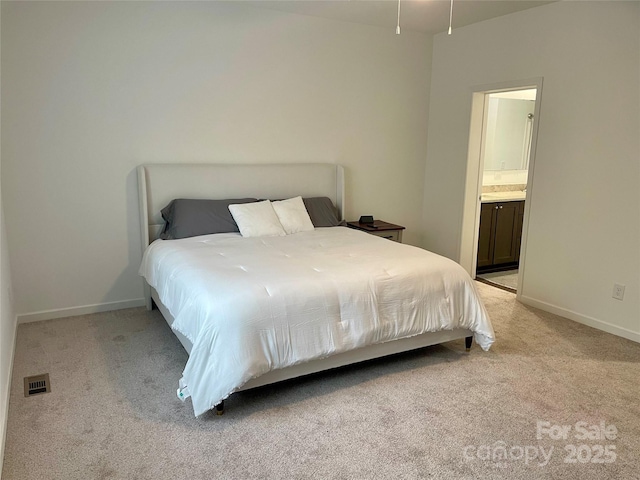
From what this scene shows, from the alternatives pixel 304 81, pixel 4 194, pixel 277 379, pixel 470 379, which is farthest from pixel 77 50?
pixel 470 379

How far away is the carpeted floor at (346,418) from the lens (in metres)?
2.17

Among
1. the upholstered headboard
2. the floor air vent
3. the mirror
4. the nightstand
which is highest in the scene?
the mirror

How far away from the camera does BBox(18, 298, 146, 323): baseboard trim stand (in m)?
3.76

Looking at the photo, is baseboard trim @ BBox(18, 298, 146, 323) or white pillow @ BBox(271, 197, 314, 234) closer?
baseboard trim @ BBox(18, 298, 146, 323)

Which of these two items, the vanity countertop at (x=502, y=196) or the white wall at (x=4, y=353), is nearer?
the white wall at (x=4, y=353)

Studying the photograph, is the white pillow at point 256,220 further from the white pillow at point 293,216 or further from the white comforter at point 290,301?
the white comforter at point 290,301

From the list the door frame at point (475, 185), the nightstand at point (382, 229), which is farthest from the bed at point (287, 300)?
the door frame at point (475, 185)

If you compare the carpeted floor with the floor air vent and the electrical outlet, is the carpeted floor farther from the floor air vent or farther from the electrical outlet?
the electrical outlet

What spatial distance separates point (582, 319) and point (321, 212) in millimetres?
2377

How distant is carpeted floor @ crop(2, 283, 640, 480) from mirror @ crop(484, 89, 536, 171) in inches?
113

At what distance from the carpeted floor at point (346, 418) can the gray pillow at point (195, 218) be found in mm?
872

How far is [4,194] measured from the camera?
354 centimetres

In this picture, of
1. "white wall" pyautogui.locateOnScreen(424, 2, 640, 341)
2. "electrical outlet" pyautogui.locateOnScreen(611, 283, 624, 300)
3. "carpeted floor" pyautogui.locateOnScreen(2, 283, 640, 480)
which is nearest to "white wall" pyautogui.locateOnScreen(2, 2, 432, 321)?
"carpeted floor" pyautogui.locateOnScreen(2, 283, 640, 480)

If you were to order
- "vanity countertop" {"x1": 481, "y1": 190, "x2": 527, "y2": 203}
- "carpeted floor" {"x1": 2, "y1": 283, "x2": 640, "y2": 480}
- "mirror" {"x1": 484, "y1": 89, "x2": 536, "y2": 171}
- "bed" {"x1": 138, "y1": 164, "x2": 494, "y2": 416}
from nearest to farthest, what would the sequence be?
"carpeted floor" {"x1": 2, "y1": 283, "x2": 640, "y2": 480} < "bed" {"x1": 138, "y1": 164, "x2": 494, "y2": 416} < "vanity countertop" {"x1": 481, "y1": 190, "x2": 527, "y2": 203} < "mirror" {"x1": 484, "y1": 89, "x2": 536, "y2": 171}
